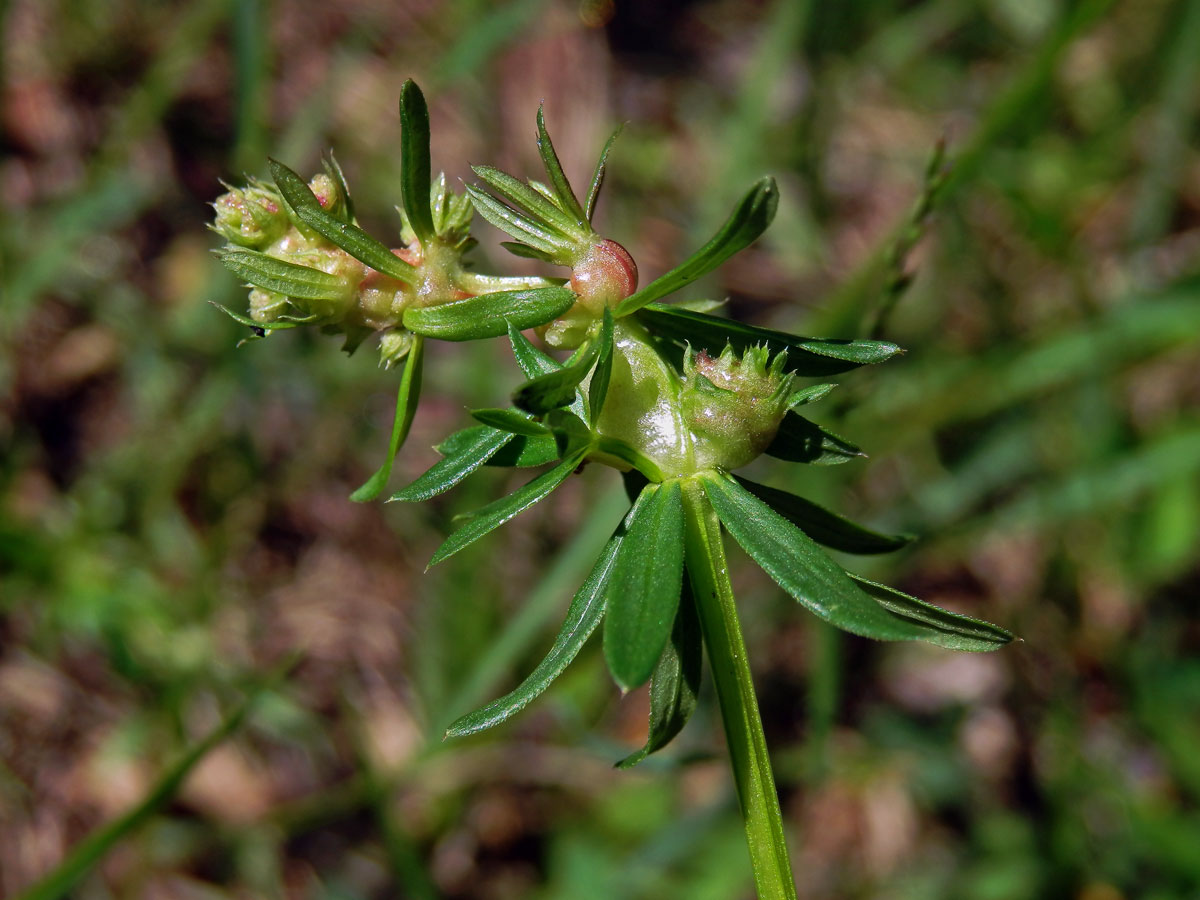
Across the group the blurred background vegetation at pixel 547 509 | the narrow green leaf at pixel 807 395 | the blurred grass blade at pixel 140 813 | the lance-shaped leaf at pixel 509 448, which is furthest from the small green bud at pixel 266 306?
the blurred background vegetation at pixel 547 509

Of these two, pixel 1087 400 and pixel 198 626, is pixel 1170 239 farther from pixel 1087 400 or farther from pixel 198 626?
pixel 198 626

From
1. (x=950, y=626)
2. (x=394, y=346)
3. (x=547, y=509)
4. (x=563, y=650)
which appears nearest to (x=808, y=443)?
(x=950, y=626)

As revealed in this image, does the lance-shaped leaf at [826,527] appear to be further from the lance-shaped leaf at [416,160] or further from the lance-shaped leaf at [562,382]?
the lance-shaped leaf at [416,160]

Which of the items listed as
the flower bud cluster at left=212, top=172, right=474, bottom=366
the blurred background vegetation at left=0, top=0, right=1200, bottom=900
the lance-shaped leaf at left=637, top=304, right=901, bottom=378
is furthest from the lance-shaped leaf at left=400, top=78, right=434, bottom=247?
the blurred background vegetation at left=0, top=0, right=1200, bottom=900

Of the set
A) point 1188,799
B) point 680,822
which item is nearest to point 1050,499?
point 1188,799

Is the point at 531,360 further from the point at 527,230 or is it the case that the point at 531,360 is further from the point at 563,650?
the point at 563,650
